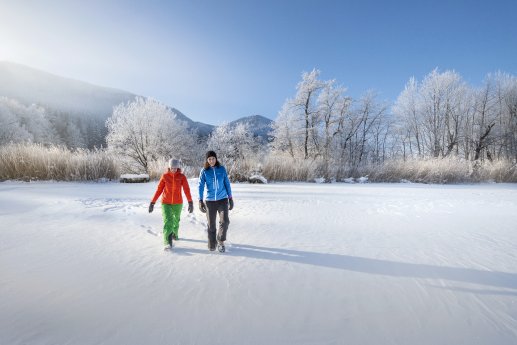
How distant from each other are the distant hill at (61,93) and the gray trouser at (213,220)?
245 ft

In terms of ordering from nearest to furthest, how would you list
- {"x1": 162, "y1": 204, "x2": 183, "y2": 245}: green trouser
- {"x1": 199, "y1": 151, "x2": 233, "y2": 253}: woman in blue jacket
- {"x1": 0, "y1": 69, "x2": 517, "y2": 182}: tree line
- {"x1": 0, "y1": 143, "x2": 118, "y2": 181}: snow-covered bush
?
{"x1": 162, "y1": 204, "x2": 183, "y2": 245}: green trouser → {"x1": 199, "y1": 151, "x2": 233, "y2": 253}: woman in blue jacket → {"x1": 0, "y1": 143, "x2": 118, "y2": 181}: snow-covered bush → {"x1": 0, "y1": 69, "x2": 517, "y2": 182}: tree line

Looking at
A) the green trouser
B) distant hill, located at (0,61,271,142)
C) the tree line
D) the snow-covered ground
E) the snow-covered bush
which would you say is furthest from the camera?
distant hill, located at (0,61,271,142)

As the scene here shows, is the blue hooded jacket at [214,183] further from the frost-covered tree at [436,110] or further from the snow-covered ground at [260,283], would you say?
the frost-covered tree at [436,110]

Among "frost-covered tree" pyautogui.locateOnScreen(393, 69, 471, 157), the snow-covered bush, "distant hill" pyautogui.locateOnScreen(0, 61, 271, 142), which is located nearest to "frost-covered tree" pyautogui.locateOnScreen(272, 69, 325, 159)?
"frost-covered tree" pyautogui.locateOnScreen(393, 69, 471, 157)

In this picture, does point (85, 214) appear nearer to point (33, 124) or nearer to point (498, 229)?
point (498, 229)

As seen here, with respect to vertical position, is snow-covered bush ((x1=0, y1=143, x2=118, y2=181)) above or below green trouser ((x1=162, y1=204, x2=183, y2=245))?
above

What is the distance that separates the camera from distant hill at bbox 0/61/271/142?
84125mm

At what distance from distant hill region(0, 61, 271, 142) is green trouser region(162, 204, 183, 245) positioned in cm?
7476

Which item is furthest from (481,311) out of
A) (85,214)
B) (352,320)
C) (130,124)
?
Result: (130,124)

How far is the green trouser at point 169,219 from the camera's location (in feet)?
9.86

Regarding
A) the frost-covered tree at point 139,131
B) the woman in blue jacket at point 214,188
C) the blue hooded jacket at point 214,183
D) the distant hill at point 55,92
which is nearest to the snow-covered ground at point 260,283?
the woman in blue jacket at point 214,188

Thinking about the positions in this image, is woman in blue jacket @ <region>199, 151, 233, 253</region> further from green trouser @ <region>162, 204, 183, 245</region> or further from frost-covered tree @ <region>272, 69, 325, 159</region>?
frost-covered tree @ <region>272, 69, 325, 159</region>

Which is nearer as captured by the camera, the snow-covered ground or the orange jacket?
the snow-covered ground

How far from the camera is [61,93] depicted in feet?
362
